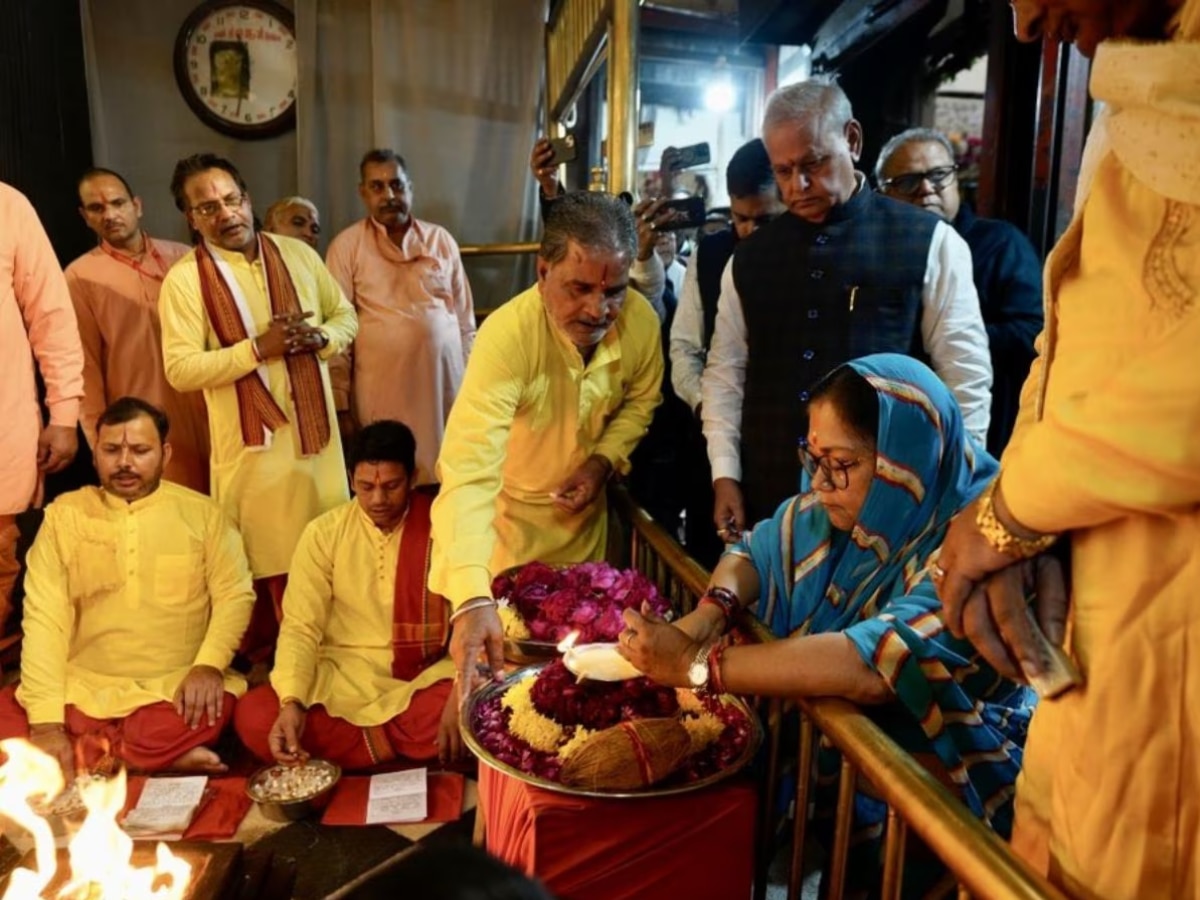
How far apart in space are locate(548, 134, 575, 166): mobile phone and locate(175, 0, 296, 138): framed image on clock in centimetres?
263

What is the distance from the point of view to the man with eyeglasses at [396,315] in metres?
4.25

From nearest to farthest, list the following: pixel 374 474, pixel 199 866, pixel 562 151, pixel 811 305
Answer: pixel 199 866 → pixel 811 305 → pixel 374 474 → pixel 562 151

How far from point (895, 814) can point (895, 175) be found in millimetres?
2315

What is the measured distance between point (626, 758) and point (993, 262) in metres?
2.06

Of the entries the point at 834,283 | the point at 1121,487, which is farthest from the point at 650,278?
the point at 1121,487

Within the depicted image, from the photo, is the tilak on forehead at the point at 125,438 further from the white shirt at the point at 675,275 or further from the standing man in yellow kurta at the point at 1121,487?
the standing man in yellow kurta at the point at 1121,487

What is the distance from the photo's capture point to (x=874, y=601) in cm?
178

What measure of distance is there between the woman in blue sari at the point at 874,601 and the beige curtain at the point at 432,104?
3956mm

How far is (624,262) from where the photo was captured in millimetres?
2271

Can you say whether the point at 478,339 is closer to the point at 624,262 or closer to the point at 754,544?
the point at 624,262

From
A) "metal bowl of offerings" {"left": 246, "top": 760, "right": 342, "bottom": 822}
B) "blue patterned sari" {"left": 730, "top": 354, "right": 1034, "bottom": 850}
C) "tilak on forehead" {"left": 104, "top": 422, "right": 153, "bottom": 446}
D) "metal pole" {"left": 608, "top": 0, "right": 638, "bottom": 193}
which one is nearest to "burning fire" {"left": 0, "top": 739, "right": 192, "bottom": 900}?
"metal bowl of offerings" {"left": 246, "top": 760, "right": 342, "bottom": 822}

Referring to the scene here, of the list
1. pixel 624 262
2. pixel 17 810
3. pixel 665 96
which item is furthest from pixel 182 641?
pixel 665 96

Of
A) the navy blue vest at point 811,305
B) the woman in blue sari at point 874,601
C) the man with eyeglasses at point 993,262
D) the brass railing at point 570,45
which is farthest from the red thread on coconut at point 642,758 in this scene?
the brass railing at point 570,45

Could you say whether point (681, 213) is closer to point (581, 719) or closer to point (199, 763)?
point (581, 719)
